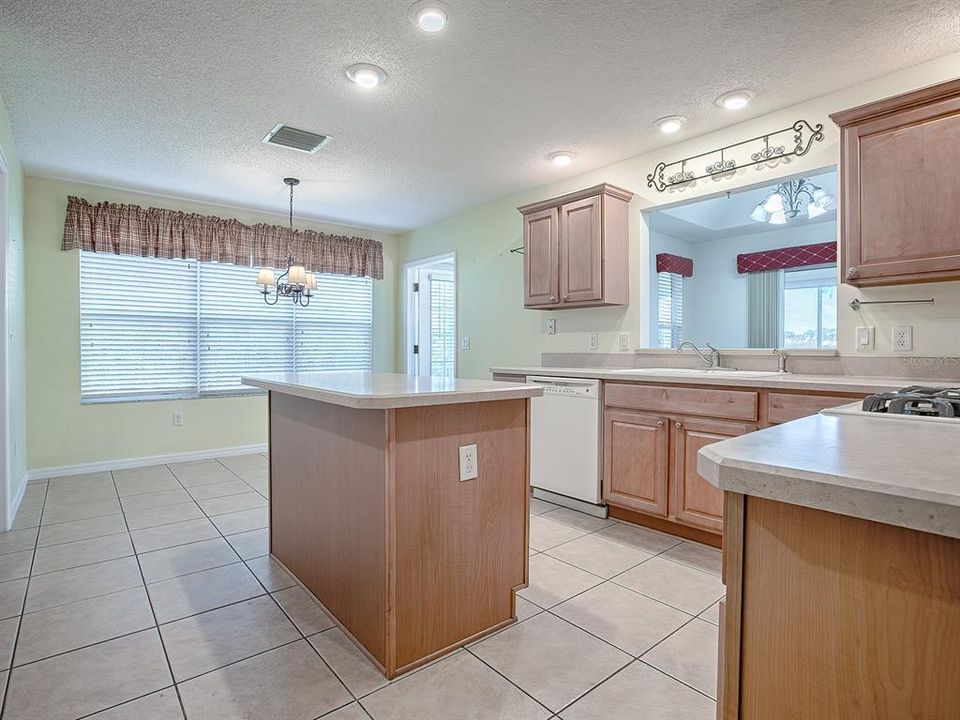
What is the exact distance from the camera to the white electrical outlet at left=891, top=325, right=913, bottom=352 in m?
2.51

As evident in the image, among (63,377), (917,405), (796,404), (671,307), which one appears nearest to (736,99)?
(796,404)

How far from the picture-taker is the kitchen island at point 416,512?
1.67 m

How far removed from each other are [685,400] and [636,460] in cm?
46

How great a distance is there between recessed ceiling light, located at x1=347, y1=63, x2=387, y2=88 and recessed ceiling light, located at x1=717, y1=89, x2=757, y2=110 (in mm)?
1777

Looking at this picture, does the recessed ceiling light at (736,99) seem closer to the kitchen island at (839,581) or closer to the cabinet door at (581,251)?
the cabinet door at (581,251)

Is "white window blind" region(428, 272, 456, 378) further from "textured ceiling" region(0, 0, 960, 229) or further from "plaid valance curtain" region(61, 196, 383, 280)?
"textured ceiling" region(0, 0, 960, 229)

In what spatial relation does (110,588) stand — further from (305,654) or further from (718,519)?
(718,519)

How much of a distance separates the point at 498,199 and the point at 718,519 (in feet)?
10.6

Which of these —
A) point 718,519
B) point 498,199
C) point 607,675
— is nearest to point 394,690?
point 607,675

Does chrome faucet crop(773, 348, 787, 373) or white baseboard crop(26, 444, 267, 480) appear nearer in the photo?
chrome faucet crop(773, 348, 787, 373)

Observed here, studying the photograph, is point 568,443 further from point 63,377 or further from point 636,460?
point 63,377

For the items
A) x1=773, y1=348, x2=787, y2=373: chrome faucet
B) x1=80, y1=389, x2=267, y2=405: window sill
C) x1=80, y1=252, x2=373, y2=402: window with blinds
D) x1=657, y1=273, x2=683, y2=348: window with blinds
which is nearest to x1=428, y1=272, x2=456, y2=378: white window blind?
x1=80, y1=252, x2=373, y2=402: window with blinds

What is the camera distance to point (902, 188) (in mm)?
2254

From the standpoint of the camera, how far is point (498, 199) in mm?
4715
